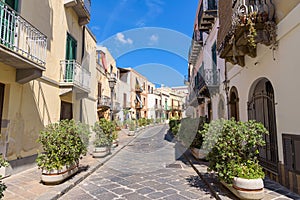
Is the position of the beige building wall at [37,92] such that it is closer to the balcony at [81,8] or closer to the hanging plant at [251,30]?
the balcony at [81,8]

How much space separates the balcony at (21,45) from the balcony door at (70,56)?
237 cm

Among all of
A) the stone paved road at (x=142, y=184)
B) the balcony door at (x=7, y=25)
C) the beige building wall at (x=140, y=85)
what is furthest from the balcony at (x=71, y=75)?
the beige building wall at (x=140, y=85)

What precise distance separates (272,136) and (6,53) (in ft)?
25.2

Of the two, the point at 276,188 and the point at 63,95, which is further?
the point at 63,95

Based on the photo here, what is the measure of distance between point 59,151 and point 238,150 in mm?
4261

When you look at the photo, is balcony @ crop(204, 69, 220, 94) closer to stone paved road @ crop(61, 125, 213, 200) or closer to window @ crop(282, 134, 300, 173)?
stone paved road @ crop(61, 125, 213, 200)

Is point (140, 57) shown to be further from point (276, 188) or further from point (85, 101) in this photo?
point (276, 188)

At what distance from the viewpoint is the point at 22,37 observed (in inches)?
255

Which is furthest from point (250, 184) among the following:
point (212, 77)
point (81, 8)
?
point (81, 8)

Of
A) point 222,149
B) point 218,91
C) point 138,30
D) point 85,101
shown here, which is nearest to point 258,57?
point 222,149

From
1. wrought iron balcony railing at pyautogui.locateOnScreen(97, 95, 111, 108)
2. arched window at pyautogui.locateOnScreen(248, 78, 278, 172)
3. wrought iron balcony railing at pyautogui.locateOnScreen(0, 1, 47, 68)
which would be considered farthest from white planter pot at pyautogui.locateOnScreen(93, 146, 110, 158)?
wrought iron balcony railing at pyautogui.locateOnScreen(97, 95, 111, 108)

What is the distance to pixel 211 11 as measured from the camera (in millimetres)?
11266

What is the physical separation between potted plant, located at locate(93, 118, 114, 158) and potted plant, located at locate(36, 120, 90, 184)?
311cm

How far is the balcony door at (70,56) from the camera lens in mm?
9672
